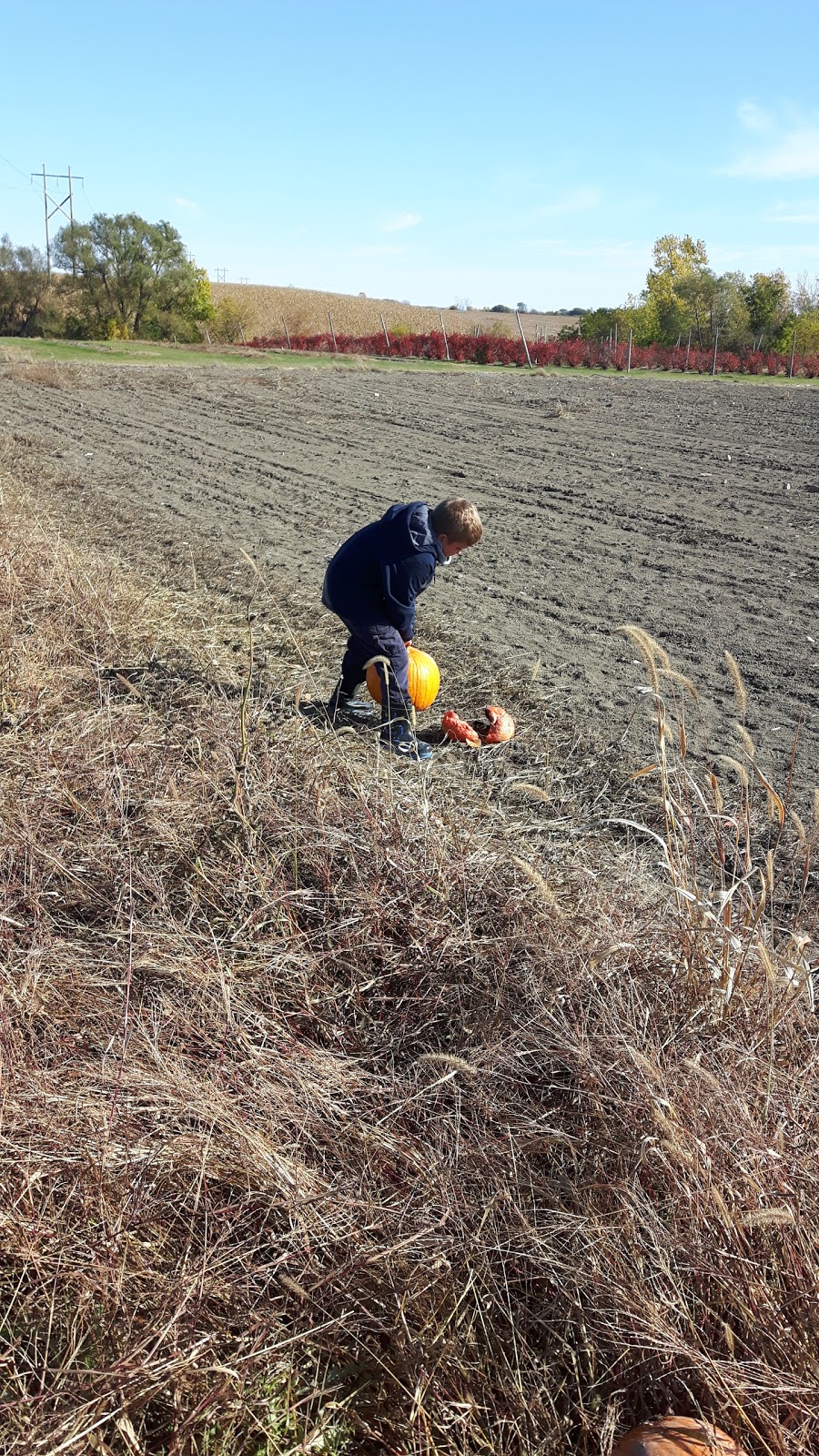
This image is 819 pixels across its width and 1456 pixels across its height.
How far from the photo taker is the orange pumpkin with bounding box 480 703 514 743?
584 cm

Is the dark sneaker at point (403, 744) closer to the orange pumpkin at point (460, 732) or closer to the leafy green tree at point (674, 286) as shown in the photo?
the orange pumpkin at point (460, 732)

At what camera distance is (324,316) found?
3110 inches

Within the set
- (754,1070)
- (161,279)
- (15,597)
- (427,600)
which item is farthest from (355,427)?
(161,279)

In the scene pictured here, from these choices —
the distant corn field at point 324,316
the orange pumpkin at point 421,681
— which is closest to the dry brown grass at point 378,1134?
the orange pumpkin at point 421,681

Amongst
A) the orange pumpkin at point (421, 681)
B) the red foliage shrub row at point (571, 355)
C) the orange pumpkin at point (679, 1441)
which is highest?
the red foliage shrub row at point (571, 355)

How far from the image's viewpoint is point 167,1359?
A: 2180mm

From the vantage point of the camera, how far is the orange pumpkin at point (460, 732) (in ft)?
19.0

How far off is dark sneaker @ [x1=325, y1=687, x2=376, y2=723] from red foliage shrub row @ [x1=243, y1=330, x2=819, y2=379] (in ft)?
144

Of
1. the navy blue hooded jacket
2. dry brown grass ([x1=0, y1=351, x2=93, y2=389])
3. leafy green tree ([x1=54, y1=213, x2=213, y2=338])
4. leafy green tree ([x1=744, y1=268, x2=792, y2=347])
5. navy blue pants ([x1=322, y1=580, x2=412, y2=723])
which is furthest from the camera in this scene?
leafy green tree ([x1=54, y1=213, x2=213, y2=338])

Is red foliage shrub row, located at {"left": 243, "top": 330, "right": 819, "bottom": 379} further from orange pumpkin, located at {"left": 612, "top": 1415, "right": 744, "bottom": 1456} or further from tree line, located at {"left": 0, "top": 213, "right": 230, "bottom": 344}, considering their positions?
orange pumpkin, located at {"left": 612, "top": 1415, "right": 744, "bottom": 1456}

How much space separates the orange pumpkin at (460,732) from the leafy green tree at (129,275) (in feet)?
198

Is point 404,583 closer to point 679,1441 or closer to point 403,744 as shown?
point 403,744

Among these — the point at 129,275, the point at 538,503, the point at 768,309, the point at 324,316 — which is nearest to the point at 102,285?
the point at 129,275

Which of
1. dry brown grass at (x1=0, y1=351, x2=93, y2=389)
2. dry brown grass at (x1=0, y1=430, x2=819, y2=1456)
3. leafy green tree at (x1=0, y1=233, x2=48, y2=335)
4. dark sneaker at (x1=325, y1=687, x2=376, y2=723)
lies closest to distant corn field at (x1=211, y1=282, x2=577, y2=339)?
leafy green tree at (x1=0, y1=233, x2=48, y2=335)
